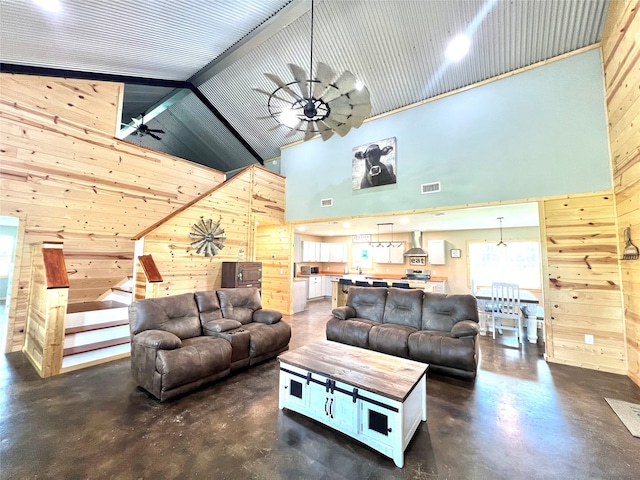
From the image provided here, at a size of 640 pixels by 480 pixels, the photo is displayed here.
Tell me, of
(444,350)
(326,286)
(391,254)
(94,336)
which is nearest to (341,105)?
(444,350)

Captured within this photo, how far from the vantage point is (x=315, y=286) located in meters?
9.23

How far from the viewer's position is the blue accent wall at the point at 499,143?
3.82 meters

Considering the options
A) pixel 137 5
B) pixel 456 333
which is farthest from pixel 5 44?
pixel 456 333

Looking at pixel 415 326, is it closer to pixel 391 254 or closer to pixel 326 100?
pixel 326 100

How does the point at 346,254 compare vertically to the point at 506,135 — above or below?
below

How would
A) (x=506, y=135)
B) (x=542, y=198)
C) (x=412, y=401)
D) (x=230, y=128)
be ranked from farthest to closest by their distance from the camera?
(x=230, y=128), (x=506, y=135), (x=542, y=198), (x=412, y=401)

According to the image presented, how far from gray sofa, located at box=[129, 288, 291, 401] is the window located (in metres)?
5.70

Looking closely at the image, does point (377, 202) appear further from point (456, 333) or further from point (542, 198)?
point (456, 333)

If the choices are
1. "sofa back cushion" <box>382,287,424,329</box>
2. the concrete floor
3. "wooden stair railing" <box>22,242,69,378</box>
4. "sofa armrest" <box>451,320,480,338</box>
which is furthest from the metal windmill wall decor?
"sofa armrest" <box>451,320,480,338</box>

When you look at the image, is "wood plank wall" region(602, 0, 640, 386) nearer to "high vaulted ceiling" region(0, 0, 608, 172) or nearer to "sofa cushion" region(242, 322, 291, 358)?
"high vaulted ceiling" region(0, 0, 608, 172)

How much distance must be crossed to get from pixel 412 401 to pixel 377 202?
13.8ft

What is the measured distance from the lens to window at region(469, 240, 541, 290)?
23.0 feet

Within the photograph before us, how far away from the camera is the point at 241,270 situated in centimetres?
557

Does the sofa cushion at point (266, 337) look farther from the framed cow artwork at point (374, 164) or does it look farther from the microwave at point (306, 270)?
the microwave at point (306, 270)
